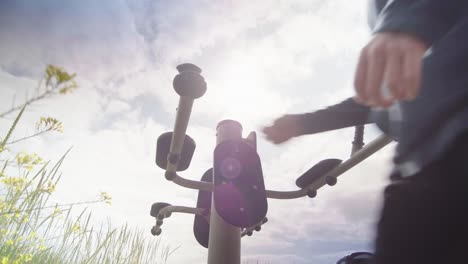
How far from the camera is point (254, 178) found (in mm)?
1244

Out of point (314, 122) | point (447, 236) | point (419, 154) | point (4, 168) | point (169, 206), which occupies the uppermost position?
point (4, 168)

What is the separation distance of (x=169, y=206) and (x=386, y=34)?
1536mm

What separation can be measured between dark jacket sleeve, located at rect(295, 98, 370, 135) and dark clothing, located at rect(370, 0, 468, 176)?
0.28 meters

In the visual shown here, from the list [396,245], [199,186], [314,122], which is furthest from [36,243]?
[396,245]

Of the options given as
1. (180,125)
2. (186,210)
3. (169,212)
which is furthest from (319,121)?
(169,212)

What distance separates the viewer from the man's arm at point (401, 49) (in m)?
0.45

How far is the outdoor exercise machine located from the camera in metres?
1.18

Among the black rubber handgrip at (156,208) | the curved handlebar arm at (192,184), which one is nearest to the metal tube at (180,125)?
the curved handlebar arm at (192,184)

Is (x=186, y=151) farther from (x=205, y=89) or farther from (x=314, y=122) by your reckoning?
(x=314, y=122)

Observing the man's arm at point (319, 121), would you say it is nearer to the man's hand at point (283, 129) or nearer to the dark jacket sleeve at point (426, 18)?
the man's hand at point (283, 129)

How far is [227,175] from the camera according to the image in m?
1.19

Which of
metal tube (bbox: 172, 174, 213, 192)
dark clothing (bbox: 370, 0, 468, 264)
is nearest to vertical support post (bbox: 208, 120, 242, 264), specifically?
metal tube (bbox: 172, 174, 213, 192)

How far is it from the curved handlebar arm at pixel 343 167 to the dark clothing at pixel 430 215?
61cm

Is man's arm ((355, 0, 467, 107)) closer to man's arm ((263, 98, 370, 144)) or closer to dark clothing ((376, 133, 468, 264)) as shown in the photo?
dark clothing ((376, 133, 468, 264))
